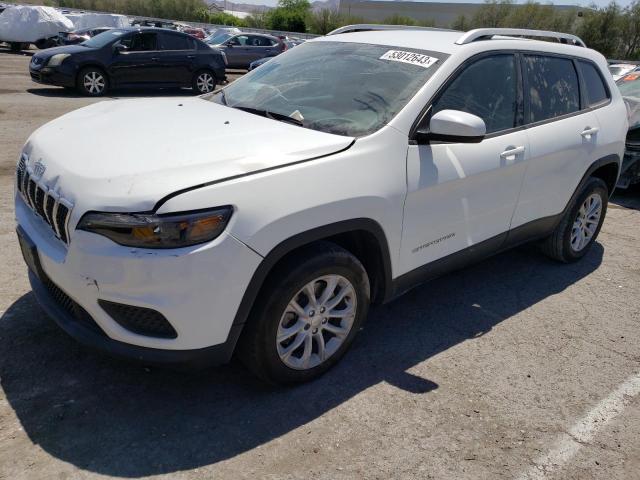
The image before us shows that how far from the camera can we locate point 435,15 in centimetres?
7131

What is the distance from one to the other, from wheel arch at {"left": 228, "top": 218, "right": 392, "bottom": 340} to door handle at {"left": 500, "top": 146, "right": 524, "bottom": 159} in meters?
1.13

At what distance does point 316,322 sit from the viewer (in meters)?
3.03

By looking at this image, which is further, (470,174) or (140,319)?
→ (470,174)

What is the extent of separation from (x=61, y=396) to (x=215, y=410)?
0.75 m

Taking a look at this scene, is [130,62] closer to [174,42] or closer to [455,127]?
[174,42]

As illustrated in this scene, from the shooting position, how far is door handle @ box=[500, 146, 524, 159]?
12.2ft

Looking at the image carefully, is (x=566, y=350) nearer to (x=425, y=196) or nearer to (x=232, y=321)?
(x=425, y=196)

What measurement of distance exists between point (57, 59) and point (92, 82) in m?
0.80

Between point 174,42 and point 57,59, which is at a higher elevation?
point 174,42

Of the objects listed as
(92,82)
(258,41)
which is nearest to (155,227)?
(92,82)

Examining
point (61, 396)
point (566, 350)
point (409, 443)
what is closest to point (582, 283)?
point (566, 350)

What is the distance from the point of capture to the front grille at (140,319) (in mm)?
2514

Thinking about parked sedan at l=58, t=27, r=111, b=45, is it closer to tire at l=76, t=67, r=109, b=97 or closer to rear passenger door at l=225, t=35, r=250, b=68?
rear passenger door at l=225, t=35, r=250, b=68

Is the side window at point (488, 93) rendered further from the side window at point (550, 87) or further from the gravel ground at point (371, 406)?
the gravel ground at point (371, 406)
